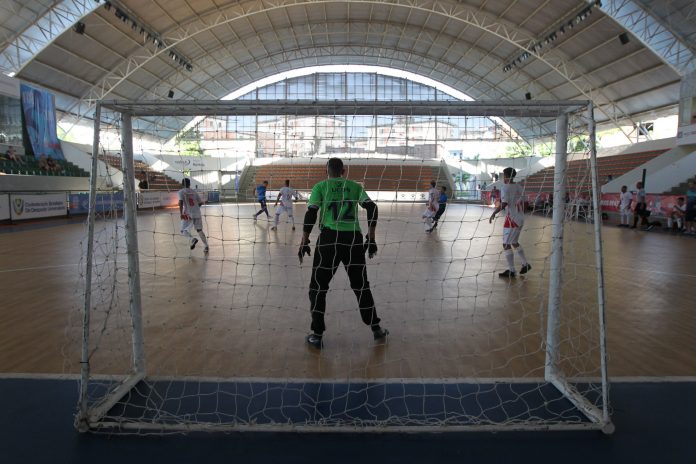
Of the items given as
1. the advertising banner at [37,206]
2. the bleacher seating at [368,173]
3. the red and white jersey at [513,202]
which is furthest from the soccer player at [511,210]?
the bleacher seating at [368,173]

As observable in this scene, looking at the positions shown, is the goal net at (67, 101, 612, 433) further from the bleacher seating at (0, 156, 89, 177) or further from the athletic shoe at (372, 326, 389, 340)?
the bleacher seating at (0, 156, 89, 177)

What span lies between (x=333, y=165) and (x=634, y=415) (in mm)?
2927

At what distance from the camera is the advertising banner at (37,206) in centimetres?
1548

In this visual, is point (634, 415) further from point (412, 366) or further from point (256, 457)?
point (256, 457)

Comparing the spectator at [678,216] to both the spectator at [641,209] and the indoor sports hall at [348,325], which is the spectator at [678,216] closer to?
the indoor sports hall at [348,325]

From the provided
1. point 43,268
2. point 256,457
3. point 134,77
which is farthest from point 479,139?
point 256,457

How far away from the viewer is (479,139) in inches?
1781

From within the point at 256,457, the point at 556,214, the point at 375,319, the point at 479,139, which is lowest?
the point at 256,457

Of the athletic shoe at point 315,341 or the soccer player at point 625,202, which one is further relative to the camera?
the soccer player at point 625,202

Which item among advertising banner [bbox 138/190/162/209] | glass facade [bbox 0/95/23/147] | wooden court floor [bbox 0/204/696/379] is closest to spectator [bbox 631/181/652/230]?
wooden court floor [bbox 0/204/696/379]

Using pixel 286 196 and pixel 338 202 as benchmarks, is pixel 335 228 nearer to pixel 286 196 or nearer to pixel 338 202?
pixel 338 202

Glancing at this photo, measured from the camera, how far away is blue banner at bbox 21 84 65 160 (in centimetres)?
2145

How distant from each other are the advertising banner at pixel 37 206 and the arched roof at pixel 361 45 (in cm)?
1053

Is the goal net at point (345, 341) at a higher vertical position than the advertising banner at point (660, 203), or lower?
lower
